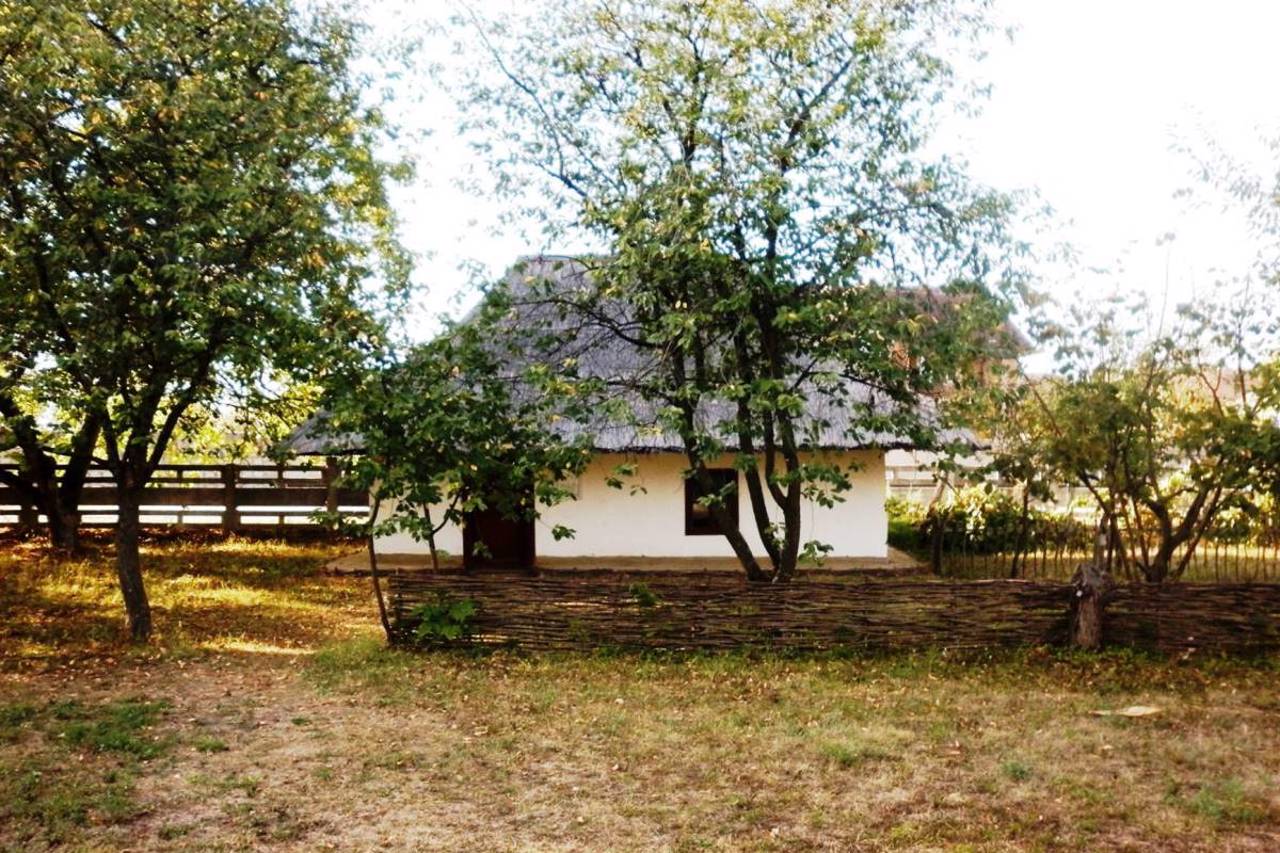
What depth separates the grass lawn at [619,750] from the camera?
5.21 meters

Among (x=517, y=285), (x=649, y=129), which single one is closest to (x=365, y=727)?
(x=649, y=129)

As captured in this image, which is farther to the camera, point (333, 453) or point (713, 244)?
point (333, 453)

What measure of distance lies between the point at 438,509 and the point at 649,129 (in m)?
8.44

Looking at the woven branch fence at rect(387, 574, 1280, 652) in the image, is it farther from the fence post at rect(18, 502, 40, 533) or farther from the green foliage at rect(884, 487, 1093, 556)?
the fence post at rect(18, 502, 40, 533)

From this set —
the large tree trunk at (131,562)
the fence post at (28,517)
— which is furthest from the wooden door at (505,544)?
the fence post at (28,517)

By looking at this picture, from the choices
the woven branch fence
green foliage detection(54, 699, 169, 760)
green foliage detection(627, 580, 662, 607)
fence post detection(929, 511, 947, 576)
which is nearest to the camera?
green foliage detection(54, 699, 169, 760)

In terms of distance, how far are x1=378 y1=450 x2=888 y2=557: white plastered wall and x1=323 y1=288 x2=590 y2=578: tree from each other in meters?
6.33

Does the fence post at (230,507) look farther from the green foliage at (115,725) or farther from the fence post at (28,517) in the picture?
the green foliage at (115,725)

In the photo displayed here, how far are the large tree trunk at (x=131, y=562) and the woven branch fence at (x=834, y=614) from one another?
277 cm

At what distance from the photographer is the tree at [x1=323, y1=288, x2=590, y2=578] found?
28.6 feet

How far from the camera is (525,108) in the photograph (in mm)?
9508

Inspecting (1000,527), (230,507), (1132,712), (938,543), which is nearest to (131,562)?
(1132,712)

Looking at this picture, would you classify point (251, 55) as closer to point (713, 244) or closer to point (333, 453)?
point (333, 453)

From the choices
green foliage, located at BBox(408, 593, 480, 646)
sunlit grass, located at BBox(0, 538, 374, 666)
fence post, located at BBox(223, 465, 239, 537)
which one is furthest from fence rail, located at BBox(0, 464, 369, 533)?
green foliage, located at BBox(408, 593, 480, 646)
